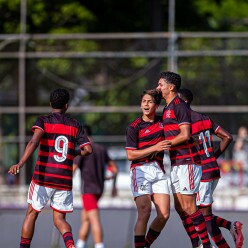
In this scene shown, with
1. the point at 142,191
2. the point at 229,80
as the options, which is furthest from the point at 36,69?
the point at 142,191

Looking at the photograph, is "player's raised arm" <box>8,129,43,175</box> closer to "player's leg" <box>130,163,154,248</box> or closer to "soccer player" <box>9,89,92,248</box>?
"soccer player" <box>9,89,92,248</box>

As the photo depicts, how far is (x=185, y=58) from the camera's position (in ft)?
72.3

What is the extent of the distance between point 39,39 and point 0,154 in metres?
2.73

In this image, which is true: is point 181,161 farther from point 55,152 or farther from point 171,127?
point 55,152

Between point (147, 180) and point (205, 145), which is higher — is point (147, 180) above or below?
below

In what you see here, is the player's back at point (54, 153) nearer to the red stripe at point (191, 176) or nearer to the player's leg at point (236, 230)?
the red stripe at point (191, 176)

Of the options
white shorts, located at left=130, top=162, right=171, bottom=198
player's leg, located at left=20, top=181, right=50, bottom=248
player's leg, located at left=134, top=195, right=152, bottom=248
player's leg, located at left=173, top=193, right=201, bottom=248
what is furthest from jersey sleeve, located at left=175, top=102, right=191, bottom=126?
player's leg, located at left=20, top=181, right=50, bottom=248

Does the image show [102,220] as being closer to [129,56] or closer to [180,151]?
[180,151]

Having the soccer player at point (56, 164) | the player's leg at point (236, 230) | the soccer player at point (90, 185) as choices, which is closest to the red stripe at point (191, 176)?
the player's leg at point (236, 230)

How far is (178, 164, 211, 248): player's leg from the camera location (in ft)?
35.9

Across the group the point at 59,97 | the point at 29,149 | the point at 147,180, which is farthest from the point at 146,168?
the point at 29,149

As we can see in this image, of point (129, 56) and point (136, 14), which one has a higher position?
point (136, 14)

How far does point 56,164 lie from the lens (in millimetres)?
10828

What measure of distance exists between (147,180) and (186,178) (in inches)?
17.5
